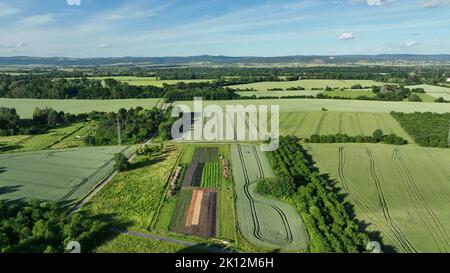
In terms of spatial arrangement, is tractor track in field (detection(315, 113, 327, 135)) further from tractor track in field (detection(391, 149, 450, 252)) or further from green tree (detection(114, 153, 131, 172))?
green tree (detection(114, 153, 131, 172))

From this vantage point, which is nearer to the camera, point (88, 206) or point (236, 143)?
point (88, 206)

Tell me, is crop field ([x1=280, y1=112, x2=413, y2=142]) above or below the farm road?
above

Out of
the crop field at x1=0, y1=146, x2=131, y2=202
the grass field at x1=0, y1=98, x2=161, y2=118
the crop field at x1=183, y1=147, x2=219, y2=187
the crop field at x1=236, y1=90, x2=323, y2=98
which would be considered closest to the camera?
the crop field at x1=0, y1=146, x2=131, y2=202

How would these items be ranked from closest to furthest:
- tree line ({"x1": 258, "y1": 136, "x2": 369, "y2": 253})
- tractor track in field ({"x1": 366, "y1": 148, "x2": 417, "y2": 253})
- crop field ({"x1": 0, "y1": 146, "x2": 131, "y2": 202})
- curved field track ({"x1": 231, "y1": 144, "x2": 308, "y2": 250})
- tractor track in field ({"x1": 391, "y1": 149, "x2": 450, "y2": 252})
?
tree line ({"x1": 258, "y1": 136, "x2": 369, "y2": 253}) → tractor track in field ({"x1": 366, "y1": 148, "x2": 417, "y2": 253}) → curved field track ({"x1": 231, "y1": 144, "x2": 308, "y2": 250}) → tractor track in field ({"x1": 391, "y1": 149, "x2": 450, "y2": 252}) → crop field ({"x1": 0, "y1": 146, "x2": 131, "y2": 202})

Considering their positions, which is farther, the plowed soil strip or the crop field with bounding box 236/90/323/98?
the crop field with bounding box 236/90/323/98

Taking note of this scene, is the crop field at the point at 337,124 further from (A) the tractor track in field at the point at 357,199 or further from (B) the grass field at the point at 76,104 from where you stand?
(B) the grass field at the point at 76,104

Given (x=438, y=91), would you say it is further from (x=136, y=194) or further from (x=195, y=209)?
(x=136, y=194)

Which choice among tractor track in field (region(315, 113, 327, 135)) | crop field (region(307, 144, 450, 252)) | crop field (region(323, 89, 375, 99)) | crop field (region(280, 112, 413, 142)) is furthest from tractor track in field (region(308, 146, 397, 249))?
crop field (region(323, 89, 375, 99))
